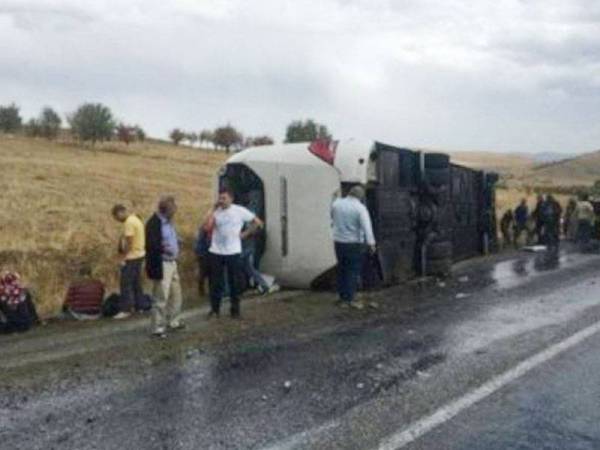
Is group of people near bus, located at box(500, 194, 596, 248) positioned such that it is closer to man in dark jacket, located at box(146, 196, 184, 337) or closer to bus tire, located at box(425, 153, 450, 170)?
bus tire, located at box(425, 153, 450, 170)

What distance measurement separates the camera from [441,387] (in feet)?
25.0

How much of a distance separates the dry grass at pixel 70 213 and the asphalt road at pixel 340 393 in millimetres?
5349

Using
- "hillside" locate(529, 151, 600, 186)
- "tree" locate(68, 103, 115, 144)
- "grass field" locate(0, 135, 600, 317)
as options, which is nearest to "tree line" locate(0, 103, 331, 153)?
"tree" locate(68, 103, 115, 144)

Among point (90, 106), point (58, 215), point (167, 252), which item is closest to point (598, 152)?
point (90, 106)

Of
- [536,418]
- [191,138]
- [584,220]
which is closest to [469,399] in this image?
[536,418]

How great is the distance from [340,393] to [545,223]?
19.9 metres

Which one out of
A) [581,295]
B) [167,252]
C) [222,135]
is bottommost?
[581,295]

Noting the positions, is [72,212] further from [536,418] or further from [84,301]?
[536,418]

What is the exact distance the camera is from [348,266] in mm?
13172

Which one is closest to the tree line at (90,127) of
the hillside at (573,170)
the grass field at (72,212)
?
the grass field at (72,212)

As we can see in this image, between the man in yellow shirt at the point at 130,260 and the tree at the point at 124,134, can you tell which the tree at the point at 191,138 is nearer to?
the tree at the point at 124,134

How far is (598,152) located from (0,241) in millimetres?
166764

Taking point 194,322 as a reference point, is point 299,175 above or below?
above

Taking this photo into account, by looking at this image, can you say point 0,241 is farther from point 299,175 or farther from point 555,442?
point 555,442
